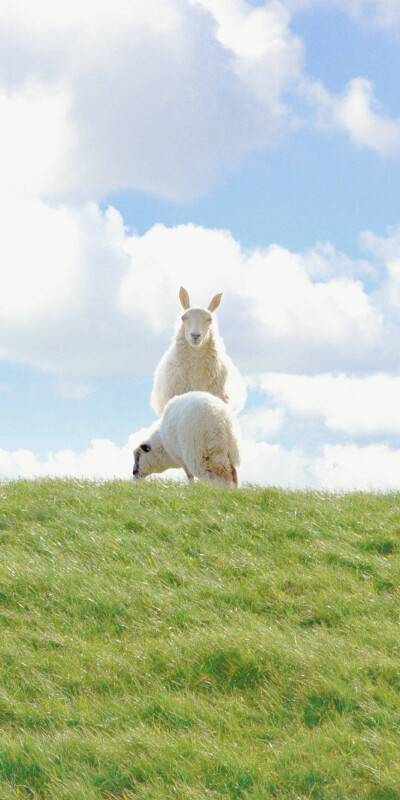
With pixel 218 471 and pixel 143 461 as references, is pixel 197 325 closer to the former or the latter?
pixel 143 461

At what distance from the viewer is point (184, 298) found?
53.8 ft

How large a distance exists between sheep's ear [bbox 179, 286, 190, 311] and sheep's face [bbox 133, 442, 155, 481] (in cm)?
396

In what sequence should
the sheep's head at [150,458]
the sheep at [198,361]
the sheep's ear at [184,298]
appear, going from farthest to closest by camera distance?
1. the sheep's ear at [184,298]
2. the sheep at [198,361]
3. the sheep's head at [150,458]

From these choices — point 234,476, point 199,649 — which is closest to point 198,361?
point 234,476

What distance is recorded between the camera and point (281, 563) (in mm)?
9195

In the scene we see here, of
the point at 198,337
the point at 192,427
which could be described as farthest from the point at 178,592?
the point at 198,337

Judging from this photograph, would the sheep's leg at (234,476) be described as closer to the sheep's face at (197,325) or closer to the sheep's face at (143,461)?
the sheep's face at (143,461)

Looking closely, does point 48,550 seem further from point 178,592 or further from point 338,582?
point 338,582

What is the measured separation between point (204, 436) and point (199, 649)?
5127 mm

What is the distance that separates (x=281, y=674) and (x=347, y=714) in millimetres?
714

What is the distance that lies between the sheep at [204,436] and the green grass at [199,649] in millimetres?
950

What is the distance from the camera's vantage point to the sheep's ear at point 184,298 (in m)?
16.4

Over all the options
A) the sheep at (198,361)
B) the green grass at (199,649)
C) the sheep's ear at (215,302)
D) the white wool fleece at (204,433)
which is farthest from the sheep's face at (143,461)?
the sheep's ear at (215,302)

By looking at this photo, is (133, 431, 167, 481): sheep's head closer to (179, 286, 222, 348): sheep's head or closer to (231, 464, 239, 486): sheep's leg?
(231, 464, 239, 486): sheep's leg
